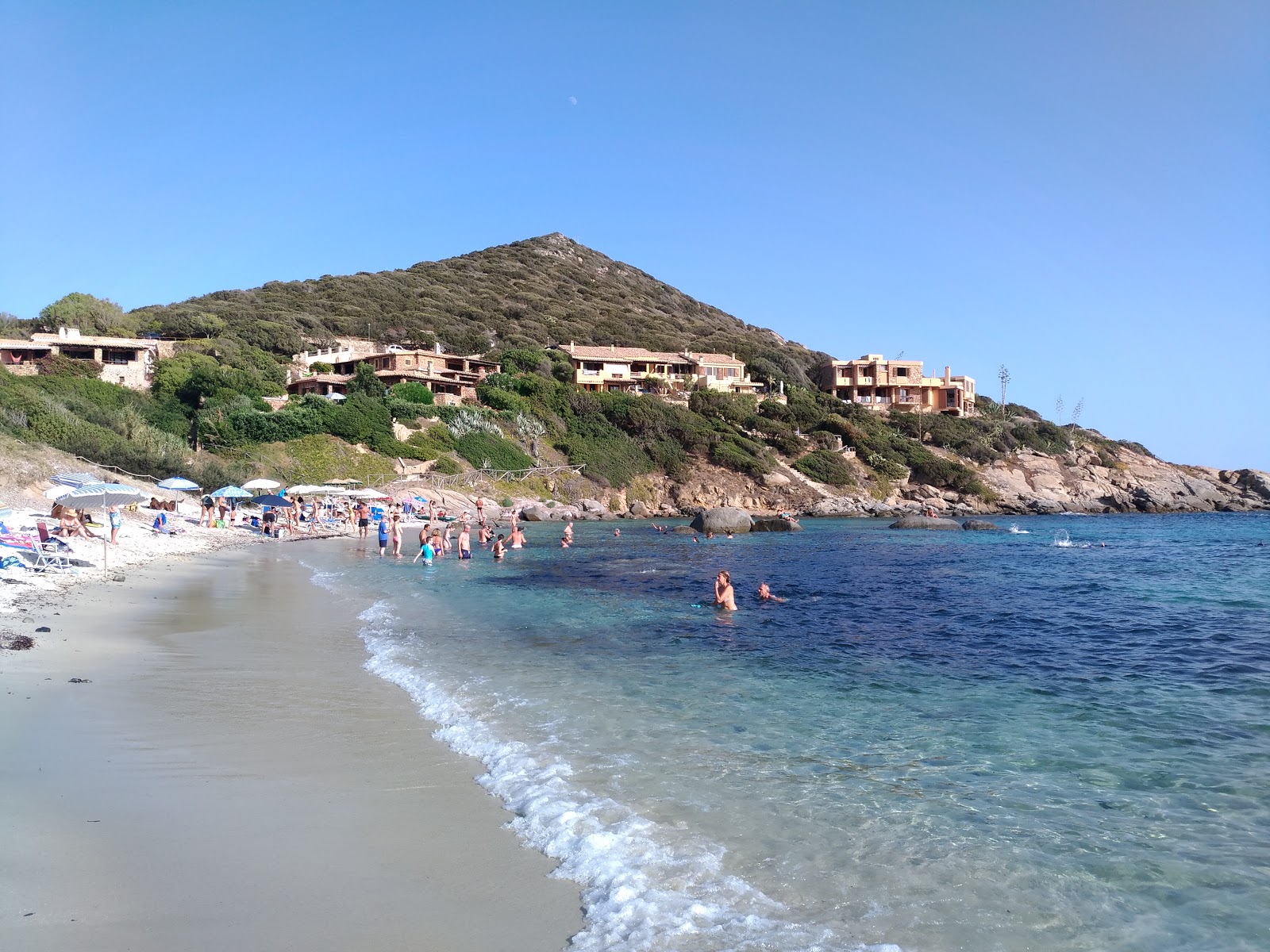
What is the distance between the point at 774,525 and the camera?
41.9 metres

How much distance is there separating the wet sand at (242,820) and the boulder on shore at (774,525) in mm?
33556

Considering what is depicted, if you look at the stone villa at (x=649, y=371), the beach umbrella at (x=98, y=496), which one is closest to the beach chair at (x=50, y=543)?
the beach umbrella at (x=98, y=496)

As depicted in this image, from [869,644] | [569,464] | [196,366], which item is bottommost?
[869,644]

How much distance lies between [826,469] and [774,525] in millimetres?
22022

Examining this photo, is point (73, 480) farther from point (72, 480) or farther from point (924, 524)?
point (924, 524)

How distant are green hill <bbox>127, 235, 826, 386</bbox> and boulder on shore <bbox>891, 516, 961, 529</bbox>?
40.7m

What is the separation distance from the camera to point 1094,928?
13.4 feet

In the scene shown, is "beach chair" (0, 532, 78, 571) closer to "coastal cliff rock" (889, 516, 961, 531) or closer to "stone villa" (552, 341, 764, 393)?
"coastal cliff rock" (889, 516, 961, 531)

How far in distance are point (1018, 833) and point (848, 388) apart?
8059 cm

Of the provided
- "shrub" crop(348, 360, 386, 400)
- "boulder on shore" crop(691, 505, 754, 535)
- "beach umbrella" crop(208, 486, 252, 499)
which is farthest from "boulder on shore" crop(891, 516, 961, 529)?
Answer: "shrub" crop(348, 360, 386, 400)

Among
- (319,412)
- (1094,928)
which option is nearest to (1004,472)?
(319,412)

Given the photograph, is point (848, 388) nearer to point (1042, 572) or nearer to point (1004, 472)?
point (1004, 472)

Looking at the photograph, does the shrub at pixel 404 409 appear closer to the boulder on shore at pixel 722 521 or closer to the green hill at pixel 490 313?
the green hill at pixel 490 313

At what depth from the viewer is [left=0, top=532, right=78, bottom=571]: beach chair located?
15.5 m
